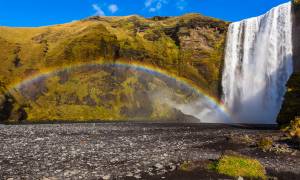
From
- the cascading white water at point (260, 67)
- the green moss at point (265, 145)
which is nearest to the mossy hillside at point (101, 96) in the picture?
the cascading white water at point (260, 67)

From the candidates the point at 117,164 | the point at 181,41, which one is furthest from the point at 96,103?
the point at 117,164

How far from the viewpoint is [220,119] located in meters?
94.4

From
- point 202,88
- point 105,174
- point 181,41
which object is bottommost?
point 105,174

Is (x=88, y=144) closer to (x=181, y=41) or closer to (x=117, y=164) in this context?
(x=117, y=164)

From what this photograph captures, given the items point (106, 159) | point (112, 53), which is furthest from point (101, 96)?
point (106, 159)

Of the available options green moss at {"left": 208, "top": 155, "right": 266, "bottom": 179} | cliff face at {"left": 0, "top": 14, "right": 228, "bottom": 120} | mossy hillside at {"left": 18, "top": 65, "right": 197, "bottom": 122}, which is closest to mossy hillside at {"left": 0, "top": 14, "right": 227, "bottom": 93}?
cliff face at {"left": 0, "top": 14, "right": 228, "bottom": 120}

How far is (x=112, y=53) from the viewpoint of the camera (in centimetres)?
11219

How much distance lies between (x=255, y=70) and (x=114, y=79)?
40.4 metres

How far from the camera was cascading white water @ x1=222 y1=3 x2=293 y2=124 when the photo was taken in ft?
268

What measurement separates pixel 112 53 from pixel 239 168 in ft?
319

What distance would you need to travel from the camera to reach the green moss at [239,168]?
56.2ft

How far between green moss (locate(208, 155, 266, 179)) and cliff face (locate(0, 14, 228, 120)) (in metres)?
75.9

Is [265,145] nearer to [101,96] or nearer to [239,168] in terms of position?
[239,168]

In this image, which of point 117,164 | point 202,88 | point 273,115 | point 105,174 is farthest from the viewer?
point 202,88
